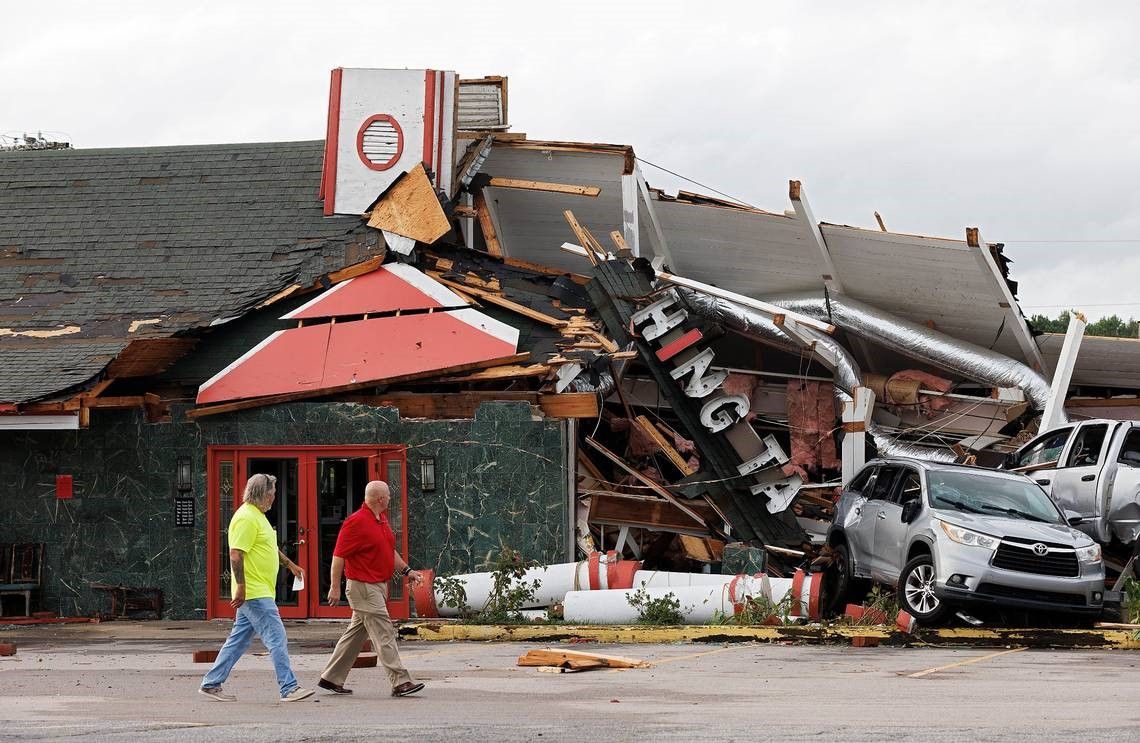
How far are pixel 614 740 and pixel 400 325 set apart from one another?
1237cm

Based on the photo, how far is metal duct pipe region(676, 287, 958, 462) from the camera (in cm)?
2244

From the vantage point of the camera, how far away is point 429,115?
896 inches

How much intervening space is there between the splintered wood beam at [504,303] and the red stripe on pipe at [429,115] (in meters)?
2.00

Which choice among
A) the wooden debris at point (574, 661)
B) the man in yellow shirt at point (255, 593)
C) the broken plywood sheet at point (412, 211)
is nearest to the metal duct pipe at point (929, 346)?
the broken plywood sheet at point (412, 211)

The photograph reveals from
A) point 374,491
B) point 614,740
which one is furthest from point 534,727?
point 374,491

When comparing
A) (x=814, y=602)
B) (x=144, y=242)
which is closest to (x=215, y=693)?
(x=814, y=602)

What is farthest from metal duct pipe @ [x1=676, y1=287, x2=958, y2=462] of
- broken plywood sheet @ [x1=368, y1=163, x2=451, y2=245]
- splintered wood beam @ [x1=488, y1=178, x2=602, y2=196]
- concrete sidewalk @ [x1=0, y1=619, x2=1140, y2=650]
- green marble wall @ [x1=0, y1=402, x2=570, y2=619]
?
concrete sidewalk @ [x1=0, y1=619, x2=1140, y2=650]

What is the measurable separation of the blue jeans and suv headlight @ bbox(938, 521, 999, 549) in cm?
766

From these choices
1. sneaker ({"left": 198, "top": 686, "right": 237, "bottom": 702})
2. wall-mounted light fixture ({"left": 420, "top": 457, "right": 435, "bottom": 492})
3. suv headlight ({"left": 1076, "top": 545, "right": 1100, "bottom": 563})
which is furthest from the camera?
wall-mounted light fixture ({"left": 420, "top": 457, "right": 435, "bottom": 492})

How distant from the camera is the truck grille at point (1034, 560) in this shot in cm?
1571

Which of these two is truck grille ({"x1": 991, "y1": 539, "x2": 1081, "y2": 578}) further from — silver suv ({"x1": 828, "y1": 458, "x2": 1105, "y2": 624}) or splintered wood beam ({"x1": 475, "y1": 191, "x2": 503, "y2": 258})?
splintered wood beam ({"x1": 475, "y1": 191, "x2": 503, "y2": 258})

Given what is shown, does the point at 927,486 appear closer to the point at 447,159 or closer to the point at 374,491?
the point at 374,491

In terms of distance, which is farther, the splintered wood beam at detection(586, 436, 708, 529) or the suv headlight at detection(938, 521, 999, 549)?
the splintered wood beam at detection(586, 436, 708, 529)

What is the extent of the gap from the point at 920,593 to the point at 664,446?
624 cm
